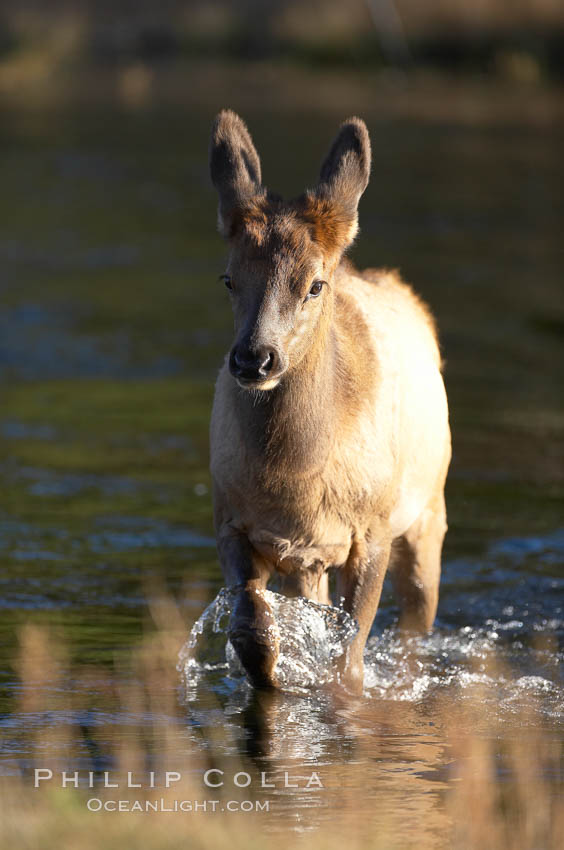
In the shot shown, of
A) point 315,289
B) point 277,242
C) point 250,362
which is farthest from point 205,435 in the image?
point 250,362

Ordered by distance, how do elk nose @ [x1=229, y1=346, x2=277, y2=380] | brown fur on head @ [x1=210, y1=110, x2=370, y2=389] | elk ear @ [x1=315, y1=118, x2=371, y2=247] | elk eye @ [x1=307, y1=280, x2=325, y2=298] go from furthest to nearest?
elk ear @ [x1=315, y1=118, x2=371, y2=247] < elk eye @ [x1=307, y1=280, x2=325, y2=298] < brown fur on head @ [x1=210, y1=110, x2=370, y2=389] < elk nose @ [x1=229, y1=346, x2=277, y2=380]

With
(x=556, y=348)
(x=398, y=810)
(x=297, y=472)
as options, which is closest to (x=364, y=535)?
(x=297, y=472)

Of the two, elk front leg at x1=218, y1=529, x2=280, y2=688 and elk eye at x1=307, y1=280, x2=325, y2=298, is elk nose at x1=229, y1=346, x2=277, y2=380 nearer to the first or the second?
elk eye at x1=307, y1=280, x2=325, y2=298

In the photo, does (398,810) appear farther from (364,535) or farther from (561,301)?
(561,301)

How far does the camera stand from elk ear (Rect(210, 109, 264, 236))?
6.90 metres

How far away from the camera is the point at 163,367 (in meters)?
16.4

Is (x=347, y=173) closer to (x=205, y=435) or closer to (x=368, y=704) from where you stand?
(x=368, y=704)

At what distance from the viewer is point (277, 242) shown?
661cm

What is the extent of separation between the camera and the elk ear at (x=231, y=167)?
690 cm

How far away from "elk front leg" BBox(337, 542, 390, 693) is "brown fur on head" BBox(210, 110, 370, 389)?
1.18 metres

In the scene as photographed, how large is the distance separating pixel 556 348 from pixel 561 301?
259 cm

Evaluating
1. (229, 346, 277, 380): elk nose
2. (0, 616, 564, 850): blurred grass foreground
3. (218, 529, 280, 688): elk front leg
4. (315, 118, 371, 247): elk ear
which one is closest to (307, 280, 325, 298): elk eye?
(315, 118, 371, 247): elk ear

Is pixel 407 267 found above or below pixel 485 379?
above

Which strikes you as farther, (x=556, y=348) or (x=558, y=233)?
(x=558, y=233)
